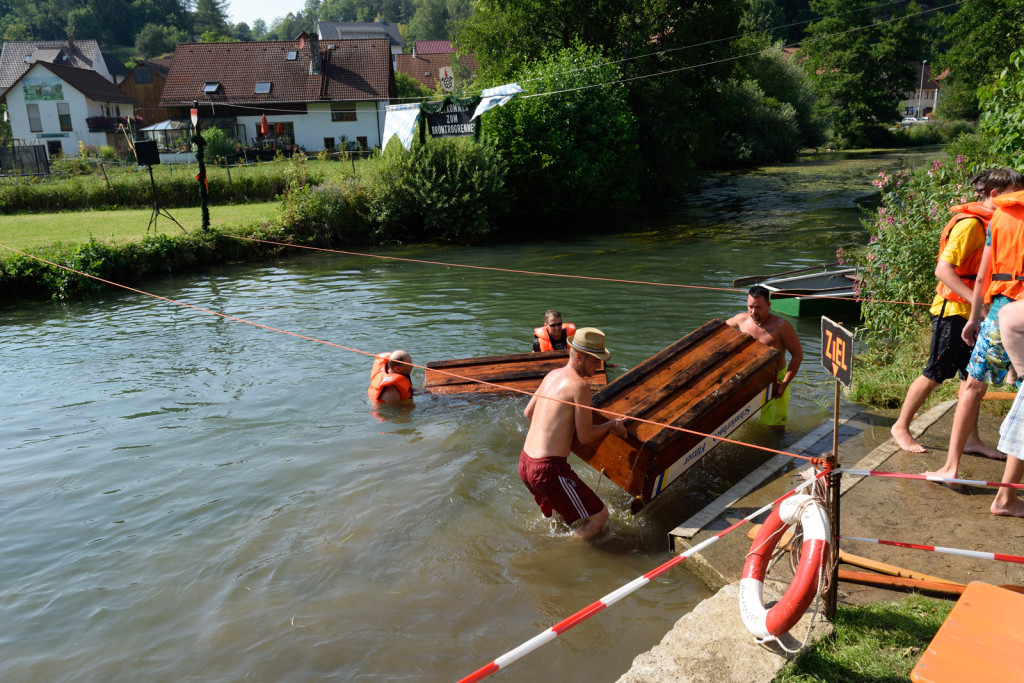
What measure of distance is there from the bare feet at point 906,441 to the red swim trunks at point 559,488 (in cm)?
253

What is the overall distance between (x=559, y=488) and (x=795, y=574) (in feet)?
7.64

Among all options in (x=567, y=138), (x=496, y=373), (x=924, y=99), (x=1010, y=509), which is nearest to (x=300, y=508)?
(x=496, y=373)

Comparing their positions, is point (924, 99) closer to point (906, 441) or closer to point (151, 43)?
point (151, 43)

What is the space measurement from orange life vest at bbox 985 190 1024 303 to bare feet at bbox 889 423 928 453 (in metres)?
1.47

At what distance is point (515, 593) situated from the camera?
17.3 feet

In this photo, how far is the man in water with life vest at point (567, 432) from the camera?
17.5 ft

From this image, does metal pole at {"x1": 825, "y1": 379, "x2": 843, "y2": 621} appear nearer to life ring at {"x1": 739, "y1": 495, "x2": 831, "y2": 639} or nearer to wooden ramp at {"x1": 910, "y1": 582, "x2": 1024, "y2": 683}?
life ring at {"x1": 739, "y1": 495, "x2": 831, "y2": 639}

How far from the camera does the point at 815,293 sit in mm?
12844

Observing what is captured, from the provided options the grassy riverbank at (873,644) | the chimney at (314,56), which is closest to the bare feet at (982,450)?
the grassy riverbank at (873,644)

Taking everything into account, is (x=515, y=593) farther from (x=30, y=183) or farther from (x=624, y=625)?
(x=30, y=183)

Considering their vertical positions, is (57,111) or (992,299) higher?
(57,111)

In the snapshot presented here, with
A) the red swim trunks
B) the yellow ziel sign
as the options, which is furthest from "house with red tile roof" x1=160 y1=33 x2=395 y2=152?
the yellow ziel sign

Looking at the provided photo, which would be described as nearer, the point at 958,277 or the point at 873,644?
the point at 873,644

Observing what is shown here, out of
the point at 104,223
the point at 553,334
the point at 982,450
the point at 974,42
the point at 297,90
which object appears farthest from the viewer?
the point at 297,90
